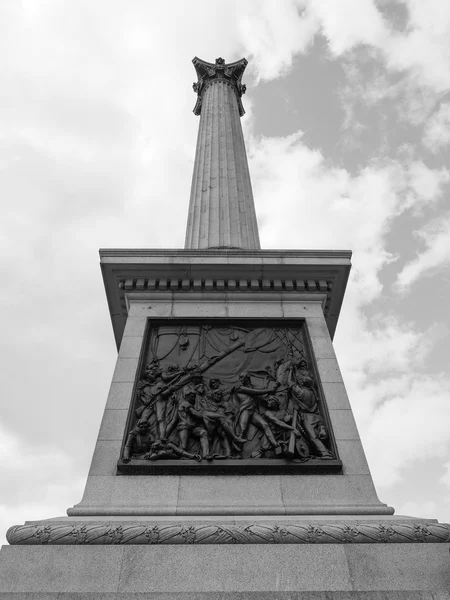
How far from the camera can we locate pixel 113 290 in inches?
467

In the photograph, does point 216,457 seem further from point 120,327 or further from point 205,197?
point 205,197

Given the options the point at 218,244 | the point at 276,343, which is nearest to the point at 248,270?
the point at 276,343

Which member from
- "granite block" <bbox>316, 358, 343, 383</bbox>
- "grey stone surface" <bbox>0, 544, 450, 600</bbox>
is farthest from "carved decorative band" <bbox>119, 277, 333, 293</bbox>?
"grey stone surface" <bbox>0, 544, 450, 600</bbox>

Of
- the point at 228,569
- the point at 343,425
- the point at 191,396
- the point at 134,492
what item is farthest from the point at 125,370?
the point at 228,569

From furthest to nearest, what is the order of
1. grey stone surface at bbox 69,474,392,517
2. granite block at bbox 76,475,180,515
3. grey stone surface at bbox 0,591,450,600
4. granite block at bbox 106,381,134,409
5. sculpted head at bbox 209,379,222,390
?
sculpted head at bbox 209,379,222,390 → granite block at bbox 106,381,134,409 → granite block at bbox 76,475,180,515 → grey stone surface at bbox 69,474,392,517 → grey stone surface at bbox 0,591,450,600

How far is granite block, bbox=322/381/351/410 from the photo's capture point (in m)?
9.24

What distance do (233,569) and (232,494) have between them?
1443 mm

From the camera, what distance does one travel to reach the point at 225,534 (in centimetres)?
672

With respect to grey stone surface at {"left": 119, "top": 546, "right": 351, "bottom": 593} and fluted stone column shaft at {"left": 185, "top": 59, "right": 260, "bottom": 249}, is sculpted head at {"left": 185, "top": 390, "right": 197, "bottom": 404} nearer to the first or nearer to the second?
grey stone surface at {"left": 119, "top": 546, "right": 351, "bottom": 593}

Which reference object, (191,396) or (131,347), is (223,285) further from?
(191,396)

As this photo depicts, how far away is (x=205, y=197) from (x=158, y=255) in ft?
18.1

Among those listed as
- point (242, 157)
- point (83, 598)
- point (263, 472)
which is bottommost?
point (83, 598)

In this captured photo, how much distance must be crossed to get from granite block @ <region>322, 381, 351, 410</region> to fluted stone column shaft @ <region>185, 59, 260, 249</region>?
19.8ft

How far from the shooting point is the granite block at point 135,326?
34.8ft
